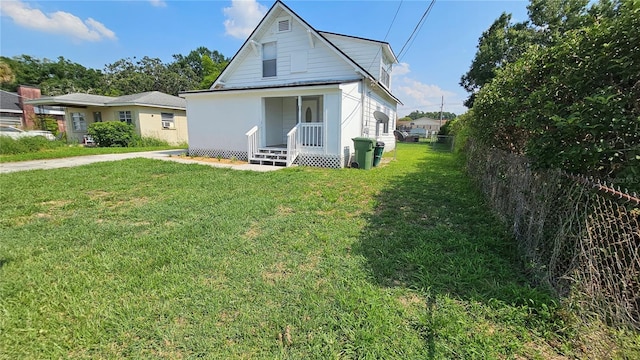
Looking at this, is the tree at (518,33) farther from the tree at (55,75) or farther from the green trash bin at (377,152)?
the tree at (55,75)

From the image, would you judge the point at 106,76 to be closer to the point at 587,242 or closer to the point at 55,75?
the point at 55,75

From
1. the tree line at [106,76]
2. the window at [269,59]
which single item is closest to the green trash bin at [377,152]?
the window at [269,59]

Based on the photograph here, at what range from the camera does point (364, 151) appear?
995cm

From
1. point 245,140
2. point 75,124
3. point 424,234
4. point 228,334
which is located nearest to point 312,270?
point 228,334

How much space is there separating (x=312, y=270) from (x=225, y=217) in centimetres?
230

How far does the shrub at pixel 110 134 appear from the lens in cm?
1695

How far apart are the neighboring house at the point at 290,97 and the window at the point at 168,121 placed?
28.5 feet

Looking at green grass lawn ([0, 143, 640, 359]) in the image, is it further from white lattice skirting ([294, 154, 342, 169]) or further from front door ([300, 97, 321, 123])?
front door ([300, 97, 321, 123])

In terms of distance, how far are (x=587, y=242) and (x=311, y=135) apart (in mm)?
8926

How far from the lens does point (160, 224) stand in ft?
14.3

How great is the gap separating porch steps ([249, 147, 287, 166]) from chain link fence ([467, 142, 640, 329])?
8506 mm

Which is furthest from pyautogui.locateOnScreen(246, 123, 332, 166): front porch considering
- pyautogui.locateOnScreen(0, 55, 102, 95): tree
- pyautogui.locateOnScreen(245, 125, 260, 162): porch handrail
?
pyautogui.locateOnScreen(0, 55, 102, 95): tree

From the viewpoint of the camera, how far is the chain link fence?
2.00 meters

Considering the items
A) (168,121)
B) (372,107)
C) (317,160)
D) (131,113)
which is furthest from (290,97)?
(131,113)
